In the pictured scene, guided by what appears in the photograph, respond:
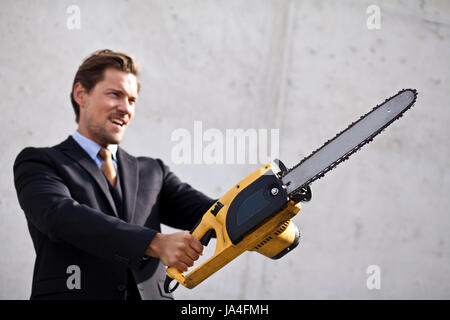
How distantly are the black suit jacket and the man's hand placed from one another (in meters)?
0.03

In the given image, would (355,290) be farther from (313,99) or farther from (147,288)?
(147,288)

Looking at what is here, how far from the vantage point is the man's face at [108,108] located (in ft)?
5.33

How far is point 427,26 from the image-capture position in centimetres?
308

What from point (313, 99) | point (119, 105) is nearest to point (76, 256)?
point (119, 105)

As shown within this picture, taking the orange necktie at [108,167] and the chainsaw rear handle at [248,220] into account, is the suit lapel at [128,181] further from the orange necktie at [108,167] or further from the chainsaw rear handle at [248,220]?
the chainsaw rear handle at [248,220]

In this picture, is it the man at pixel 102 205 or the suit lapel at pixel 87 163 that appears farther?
the suit lapel at pixel 87 163

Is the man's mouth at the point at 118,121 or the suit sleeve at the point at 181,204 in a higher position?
the man's mouth at the point at 118,121

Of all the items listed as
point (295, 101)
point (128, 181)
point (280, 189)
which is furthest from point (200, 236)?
point (295, 101)

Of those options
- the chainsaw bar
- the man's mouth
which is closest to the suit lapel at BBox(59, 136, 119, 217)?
the man's mouth

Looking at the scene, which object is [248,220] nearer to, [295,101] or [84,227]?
[84,227]

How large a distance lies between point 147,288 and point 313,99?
6.14 ft

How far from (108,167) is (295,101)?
1.61 meters

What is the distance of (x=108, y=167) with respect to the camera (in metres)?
1.62

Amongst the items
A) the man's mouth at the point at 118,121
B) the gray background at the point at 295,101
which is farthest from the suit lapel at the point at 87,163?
the gray background at the point at 295,101
